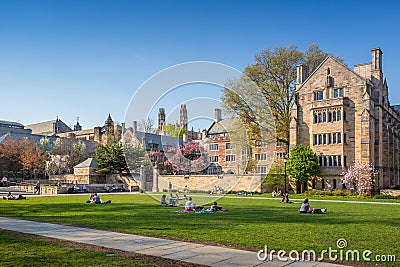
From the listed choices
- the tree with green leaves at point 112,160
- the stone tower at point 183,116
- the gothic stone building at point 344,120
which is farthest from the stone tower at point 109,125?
the stone tower at point 183,116

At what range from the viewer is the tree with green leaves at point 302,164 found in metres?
48.3

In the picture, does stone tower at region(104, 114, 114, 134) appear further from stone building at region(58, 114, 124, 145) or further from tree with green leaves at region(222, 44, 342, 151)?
tree with green leaves at region(222, 44, 342, 151)

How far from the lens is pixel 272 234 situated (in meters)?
14.2

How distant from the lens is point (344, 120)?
159 ft

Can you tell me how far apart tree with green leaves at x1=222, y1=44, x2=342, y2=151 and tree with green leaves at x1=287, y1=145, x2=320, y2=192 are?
5391mm

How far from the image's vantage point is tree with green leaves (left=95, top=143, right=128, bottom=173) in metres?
64.0

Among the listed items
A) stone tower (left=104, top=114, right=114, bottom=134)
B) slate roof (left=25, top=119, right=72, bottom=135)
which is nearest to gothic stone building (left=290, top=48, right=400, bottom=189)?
stone tower (left=104, top=114, right=114, bottom=134)

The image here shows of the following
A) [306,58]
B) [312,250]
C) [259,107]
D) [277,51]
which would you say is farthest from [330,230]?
[306,58]

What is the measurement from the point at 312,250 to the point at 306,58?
48.2 meters

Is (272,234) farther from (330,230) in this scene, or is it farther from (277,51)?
(277,51)

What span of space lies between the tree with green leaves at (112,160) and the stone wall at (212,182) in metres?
8.18

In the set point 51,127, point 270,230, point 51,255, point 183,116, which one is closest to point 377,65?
point 183,116

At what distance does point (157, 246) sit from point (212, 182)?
141ft

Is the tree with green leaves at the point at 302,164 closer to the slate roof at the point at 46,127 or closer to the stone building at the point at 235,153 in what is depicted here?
the stone building at the point at 235,153
